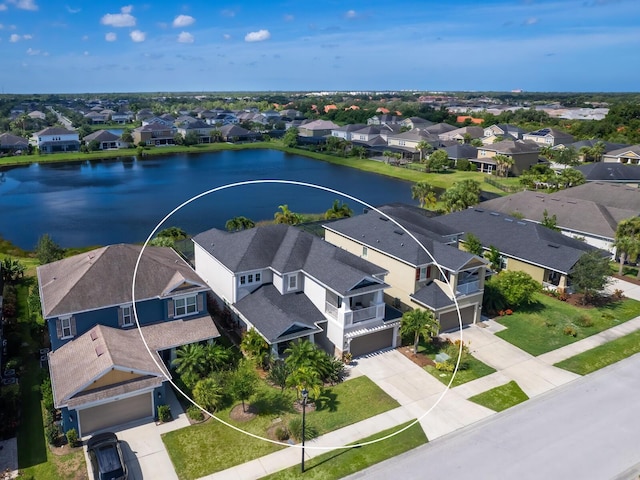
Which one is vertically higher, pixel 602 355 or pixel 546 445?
pixel 546 445

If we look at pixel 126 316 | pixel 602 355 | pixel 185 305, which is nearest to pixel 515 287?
pixel 602 355

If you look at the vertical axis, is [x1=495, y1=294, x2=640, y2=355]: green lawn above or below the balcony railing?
below

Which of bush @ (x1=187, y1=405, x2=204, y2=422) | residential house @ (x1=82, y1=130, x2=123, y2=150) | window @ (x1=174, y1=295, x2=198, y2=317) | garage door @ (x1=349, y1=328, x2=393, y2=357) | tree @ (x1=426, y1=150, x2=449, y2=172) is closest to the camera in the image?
bush @ (x1=187, y1=405, x2=204, y2=422)

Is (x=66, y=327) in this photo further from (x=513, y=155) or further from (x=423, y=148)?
(x=423, y=148)

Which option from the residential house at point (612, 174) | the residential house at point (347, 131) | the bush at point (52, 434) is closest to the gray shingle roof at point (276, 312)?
the bush at point (52, 434)

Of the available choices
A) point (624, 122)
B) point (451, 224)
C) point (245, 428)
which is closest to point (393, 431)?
point (245, 428)

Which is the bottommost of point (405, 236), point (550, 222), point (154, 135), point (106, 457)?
point (106, 457)

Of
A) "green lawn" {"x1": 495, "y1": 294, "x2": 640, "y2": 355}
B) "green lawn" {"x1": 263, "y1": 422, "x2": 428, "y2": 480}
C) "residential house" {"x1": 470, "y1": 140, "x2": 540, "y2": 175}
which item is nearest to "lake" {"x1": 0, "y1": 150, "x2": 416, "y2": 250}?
"residential house" {"x1": 470, "y1": 140, "x2": 540, "y2": 175}

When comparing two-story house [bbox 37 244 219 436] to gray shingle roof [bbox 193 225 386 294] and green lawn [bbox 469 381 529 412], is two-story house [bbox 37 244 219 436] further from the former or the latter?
green lawn [bbox 469 381 529 412]
